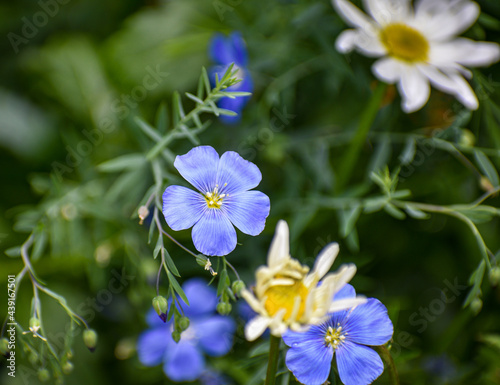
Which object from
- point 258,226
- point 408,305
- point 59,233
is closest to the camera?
point 258,226

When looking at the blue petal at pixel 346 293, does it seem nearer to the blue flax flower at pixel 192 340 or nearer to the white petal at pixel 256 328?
the white petal at pixel 256 328

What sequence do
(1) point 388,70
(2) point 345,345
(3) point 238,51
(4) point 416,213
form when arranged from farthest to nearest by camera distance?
(3) point 238,51 < (1) point 388,70 < (4) point 416,213 < (2) point 345,345

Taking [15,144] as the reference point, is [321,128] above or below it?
below

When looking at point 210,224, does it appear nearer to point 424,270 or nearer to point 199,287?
point 199,287

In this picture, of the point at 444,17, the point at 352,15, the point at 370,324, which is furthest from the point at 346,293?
the point at 444,17

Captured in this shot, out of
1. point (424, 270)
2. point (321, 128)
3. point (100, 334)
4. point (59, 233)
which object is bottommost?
point (424, 270)

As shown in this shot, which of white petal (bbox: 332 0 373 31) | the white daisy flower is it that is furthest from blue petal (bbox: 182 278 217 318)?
white petal (bbox: 332 0 373 31)

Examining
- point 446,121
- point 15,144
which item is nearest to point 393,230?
point 446,121

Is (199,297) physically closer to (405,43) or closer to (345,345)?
(345,345)
